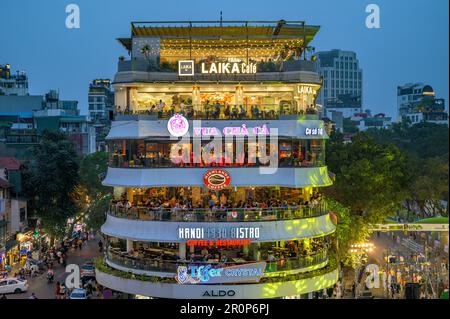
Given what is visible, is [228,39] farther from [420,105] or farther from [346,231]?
[420,105]

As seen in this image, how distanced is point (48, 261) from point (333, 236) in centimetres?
2037

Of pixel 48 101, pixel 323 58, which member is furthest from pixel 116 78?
pixel 323 58

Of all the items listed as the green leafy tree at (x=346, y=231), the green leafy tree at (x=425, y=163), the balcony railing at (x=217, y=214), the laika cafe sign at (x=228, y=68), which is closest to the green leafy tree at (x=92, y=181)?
the green leafy tree at (x=346, y=231)

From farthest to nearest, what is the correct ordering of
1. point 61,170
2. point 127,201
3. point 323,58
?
1. point 323,58
2. point 61,170
3. point 127,201

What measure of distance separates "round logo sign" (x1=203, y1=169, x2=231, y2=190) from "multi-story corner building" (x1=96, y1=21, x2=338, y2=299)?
1.9 inches

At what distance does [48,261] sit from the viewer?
156 ft

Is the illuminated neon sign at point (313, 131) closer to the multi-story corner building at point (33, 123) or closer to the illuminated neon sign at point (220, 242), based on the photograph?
the illuminated neon sign at point (220, 242)

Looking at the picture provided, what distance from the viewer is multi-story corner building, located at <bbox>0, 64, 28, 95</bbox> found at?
9688cm

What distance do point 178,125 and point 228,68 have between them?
176 inches

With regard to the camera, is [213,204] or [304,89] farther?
[304,89]

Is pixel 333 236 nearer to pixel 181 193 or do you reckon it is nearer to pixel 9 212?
pixel 181 193

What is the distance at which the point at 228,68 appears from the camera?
35625 mm

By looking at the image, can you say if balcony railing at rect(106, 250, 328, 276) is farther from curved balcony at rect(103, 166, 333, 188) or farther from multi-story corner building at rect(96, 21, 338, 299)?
curved balcony at rect(103, 166, 333, 188)

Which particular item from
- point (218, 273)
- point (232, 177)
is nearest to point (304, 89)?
point (232, 177)
